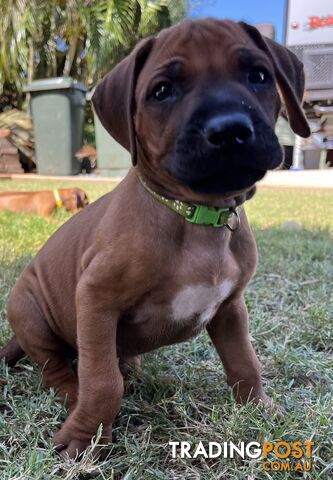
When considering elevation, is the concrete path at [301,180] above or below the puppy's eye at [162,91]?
below

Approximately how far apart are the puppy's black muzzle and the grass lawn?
2.87 ft

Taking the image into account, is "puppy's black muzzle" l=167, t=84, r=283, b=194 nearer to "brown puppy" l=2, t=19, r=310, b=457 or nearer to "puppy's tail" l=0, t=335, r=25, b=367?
"brown puppy" l=2, t=19, r=310, b=457

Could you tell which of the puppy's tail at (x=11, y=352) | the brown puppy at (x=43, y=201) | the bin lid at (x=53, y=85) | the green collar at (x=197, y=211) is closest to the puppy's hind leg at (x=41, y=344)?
the puppy's tail at (x=11, y=352)

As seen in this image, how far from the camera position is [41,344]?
230 cm

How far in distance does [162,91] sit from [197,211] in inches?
17.3

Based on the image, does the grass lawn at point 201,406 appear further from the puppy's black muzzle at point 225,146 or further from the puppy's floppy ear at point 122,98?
the puppy's floppy ear at point 122,98

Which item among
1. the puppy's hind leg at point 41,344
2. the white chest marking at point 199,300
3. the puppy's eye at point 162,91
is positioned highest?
the puppy's eye at point 162,91

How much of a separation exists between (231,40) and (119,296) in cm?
97

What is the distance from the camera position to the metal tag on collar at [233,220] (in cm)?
199

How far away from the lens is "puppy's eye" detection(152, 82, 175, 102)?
5.71 ft

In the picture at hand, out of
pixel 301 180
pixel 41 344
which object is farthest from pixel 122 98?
pixel 301 180

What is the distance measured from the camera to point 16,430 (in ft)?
6.14

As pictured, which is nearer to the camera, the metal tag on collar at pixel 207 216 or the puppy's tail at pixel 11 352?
the metal tag on collar at pixel 207 216

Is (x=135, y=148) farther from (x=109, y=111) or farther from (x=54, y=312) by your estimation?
(x=54, y=312)
